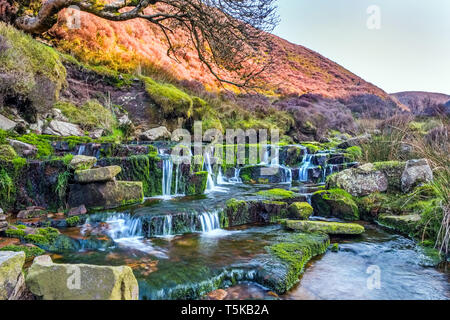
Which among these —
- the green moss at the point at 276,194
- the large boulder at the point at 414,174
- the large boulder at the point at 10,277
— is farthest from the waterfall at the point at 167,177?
the large boulder at the point at 414,174

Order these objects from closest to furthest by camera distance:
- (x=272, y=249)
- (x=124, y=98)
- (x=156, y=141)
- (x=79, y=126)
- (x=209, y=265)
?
(x=209, y=265) → (x=272, y=249) → (x=79, y=126) → (x=156, y=141) → (x=124, y=98)

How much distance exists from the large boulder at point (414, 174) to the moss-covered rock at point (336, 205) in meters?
0.93

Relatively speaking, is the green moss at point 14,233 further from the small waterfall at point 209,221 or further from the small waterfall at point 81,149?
the small waterfall at point 81,149

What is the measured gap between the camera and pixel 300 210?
4.56 meters

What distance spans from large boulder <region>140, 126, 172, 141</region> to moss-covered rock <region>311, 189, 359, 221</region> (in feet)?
17.1

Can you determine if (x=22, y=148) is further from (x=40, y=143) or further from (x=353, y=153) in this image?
(x=353, y=153)

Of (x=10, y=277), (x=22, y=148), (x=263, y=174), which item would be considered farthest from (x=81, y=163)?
(x=263, y=174)

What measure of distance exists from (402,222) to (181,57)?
15938mm

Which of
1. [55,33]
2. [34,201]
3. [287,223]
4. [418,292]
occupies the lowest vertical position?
[418,292]

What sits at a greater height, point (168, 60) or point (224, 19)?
point (168, 60)
